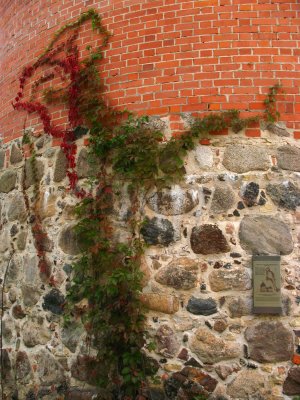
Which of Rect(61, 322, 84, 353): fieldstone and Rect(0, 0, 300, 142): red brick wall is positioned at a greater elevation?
Rect(0, 0, 300, 142): red brick wall

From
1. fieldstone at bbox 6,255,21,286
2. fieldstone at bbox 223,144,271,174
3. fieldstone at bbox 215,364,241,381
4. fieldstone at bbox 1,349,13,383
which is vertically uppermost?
fieldstone at bbox 223,144,271,174

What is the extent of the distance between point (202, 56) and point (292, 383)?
110 inches

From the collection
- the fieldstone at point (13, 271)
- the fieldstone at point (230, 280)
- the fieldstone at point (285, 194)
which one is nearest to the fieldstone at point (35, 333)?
the fieldstone at point (13, 271)

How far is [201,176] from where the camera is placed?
3.96 meters

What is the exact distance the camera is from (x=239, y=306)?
3711 millimetres

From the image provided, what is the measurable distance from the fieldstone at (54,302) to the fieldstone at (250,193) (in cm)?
188

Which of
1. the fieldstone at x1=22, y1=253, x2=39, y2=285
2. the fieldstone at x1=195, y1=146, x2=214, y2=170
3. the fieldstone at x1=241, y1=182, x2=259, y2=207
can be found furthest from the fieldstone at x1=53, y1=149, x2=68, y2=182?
the fieldstone at x1=241, y1=182, x2=259, y2=207

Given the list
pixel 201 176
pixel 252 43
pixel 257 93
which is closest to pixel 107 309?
pixel 201 176

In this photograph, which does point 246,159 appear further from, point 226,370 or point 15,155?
point 15,155

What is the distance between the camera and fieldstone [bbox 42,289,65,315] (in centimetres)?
429

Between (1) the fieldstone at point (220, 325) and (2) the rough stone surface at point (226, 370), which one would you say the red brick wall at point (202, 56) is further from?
(2) the rough stone surface at point (226, 370)

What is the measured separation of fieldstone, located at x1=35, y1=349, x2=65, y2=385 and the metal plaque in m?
1.85

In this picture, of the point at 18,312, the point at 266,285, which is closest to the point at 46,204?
the point at 18,312

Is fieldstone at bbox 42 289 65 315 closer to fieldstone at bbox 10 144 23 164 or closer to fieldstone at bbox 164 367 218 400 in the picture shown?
fieldstone at bbox 164 367 218 400
